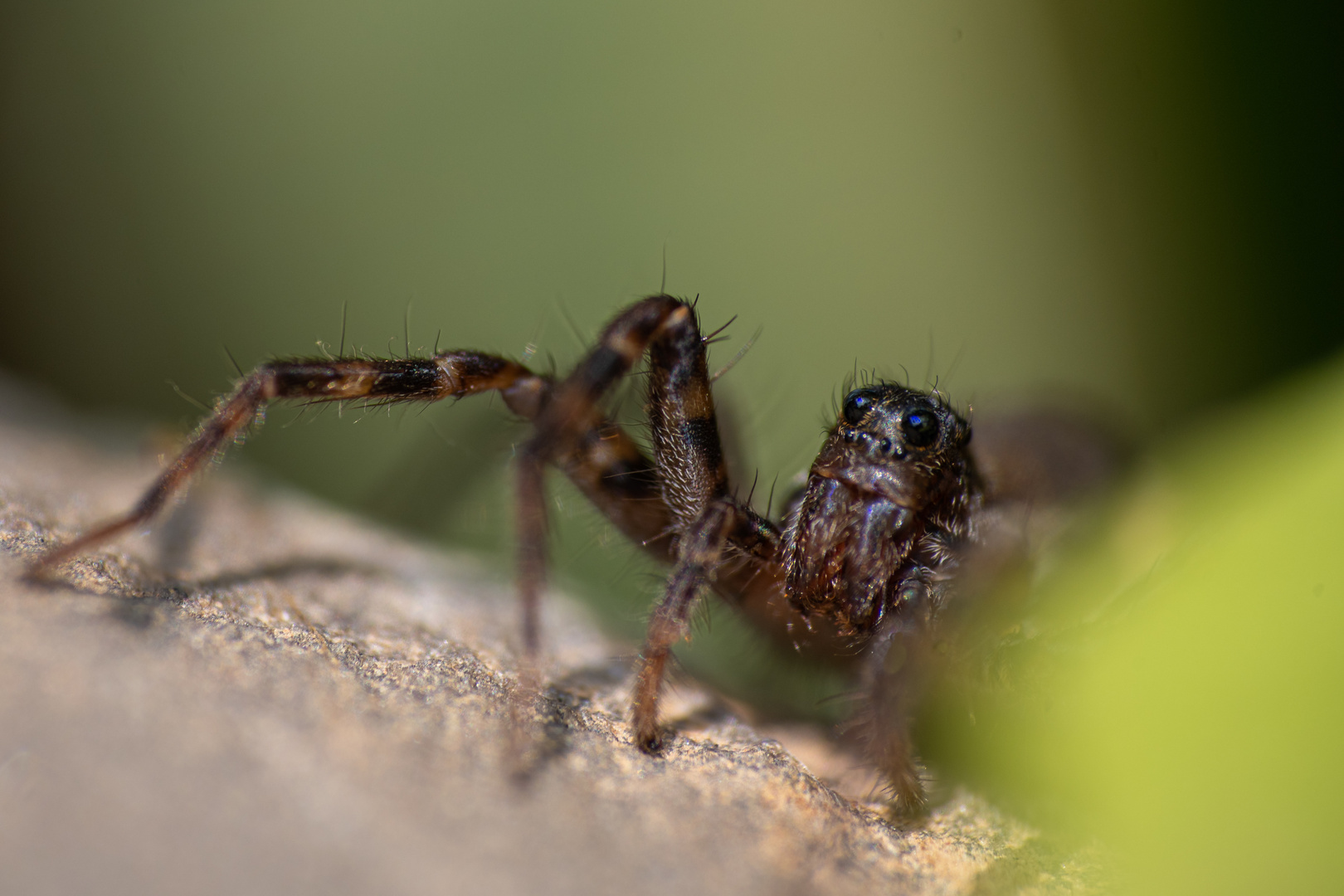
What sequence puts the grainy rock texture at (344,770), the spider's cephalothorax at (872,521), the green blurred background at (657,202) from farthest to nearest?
the green blurred background at (657,202) < the spider's cephalothorax at (872,521) < the grainy rock texture at (344,770)

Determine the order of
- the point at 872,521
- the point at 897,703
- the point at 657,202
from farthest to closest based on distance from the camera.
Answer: the point at 657,202, the point at 872,521, the point at 897,703

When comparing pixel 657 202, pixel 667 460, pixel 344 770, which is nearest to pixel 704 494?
pixel 667 460

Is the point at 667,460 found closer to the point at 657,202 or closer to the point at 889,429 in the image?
the point at 889,429

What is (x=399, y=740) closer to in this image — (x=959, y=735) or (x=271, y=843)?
(x=271, y=843)

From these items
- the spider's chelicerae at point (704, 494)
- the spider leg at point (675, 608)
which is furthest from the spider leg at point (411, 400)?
the spider leg at point (675, 608)

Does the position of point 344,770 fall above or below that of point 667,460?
below

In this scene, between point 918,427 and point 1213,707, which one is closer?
point 1213,707

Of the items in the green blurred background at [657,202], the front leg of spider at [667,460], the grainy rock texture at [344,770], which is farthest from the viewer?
the green blurred background at [657,202]

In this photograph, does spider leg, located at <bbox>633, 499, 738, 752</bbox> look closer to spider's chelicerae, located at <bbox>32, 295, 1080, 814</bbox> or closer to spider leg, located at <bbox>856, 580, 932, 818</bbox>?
spider's chelicerae, located at <bbox>32, 295, 1080, 814</bbox>

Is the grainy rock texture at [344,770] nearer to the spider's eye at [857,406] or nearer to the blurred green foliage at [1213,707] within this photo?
the blurred green foliage at [1213,707]
